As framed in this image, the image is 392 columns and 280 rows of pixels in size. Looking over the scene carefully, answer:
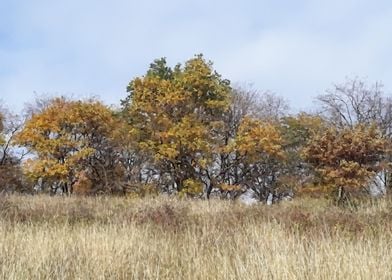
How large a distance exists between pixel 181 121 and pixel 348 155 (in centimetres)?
1002

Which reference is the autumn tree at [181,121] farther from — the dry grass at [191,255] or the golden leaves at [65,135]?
the dry grass at [191,255]

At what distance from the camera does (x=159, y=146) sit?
30.6 meters

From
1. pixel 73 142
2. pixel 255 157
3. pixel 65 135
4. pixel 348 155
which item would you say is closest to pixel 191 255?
pixel 348 155

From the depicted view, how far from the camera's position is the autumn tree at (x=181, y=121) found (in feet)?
100.0

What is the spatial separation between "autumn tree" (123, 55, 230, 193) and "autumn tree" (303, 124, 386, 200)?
700cm

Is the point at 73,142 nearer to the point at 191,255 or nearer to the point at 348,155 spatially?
the point at 348,155

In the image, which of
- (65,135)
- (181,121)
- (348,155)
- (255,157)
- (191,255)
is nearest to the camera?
(191,255)

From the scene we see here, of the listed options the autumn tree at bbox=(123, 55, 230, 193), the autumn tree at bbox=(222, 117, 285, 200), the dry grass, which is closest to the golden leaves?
the autumn tree at bbox=(123, 55, 230, 193)

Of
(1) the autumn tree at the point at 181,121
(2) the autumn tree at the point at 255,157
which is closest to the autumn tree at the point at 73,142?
(1) the autumn tree at the point at 181,121

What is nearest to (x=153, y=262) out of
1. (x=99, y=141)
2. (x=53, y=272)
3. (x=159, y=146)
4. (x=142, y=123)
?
(x=53, y=272)

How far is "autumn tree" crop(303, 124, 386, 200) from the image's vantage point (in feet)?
85.7

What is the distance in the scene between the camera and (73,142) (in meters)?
33.3

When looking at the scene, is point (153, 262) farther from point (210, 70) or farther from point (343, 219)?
point (210, 70)

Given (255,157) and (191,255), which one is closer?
(191,255)
